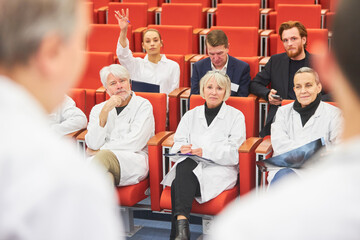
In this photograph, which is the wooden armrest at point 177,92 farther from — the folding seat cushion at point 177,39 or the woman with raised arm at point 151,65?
the folding seat cushion at point 177,39

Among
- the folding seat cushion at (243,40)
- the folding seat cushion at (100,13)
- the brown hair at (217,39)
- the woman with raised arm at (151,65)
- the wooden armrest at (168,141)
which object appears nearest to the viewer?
the wooden armrest at (168,141)

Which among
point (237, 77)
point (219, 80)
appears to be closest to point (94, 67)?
point (237, 77)

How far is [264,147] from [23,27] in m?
2.26

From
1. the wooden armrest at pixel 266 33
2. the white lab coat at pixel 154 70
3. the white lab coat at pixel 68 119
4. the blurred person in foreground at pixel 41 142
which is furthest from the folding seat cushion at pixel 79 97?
the blurred person in foreground at pixel 41 142

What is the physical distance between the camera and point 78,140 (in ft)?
9.72

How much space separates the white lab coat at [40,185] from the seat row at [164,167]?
84.8 inches

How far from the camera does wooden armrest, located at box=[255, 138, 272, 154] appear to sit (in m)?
2.57

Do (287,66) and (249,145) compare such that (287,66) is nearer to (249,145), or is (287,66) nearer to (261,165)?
(249,145)

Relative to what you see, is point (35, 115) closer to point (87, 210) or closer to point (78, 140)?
point (87, 210)

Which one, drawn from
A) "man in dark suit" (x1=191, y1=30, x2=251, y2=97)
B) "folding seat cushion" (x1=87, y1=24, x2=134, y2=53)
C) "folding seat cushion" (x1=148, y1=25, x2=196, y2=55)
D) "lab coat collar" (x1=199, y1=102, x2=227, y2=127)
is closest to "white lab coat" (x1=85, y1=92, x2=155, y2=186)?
"lab coat collar" (x1=199, y1=102, x2=227, y2=127)

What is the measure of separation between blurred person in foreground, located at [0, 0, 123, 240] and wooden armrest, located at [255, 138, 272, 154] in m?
2.13

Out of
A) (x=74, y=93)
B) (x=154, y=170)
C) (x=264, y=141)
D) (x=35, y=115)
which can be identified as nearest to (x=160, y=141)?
(x=154, y=170)

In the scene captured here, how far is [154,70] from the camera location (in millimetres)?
3547

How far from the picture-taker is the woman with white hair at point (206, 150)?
2.56m
